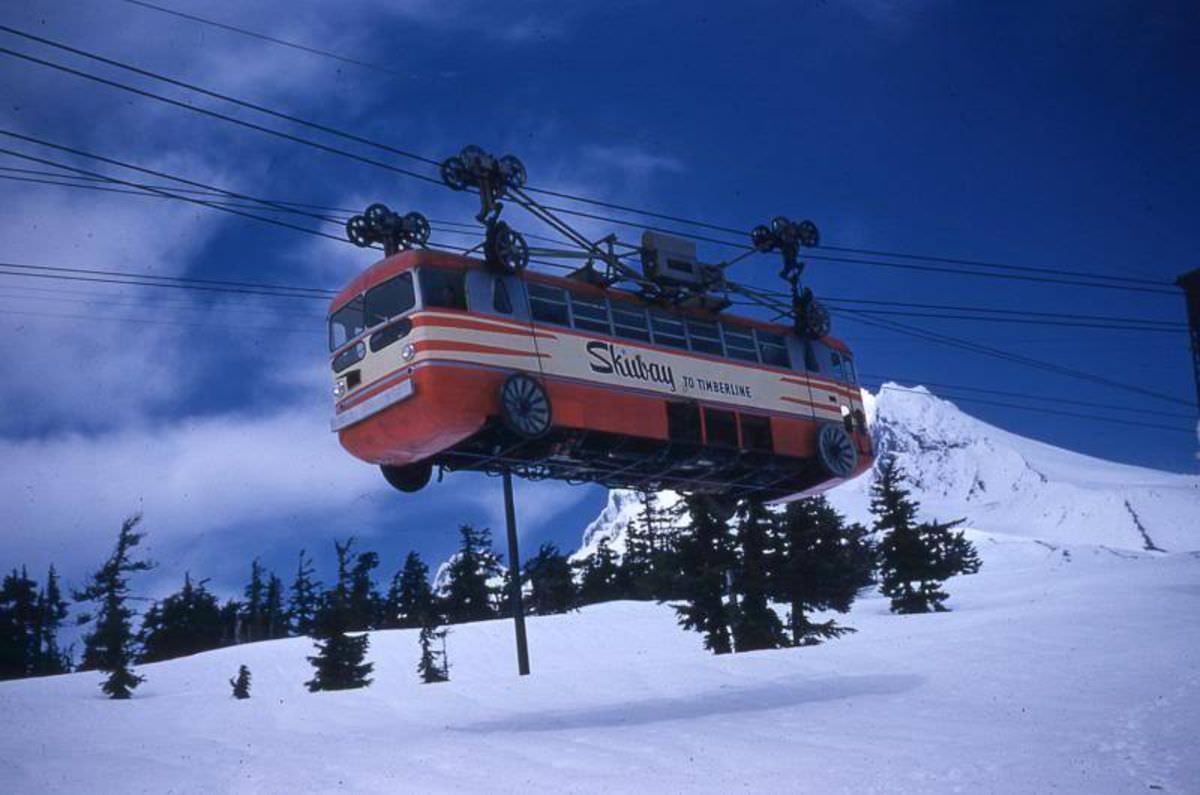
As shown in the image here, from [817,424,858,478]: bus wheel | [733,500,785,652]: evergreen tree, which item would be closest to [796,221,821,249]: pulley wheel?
[817,424,858,478]: bus wheel

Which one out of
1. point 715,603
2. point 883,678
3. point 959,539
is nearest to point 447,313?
point 883,678

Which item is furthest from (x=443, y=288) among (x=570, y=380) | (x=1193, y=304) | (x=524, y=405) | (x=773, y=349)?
(x=1193, y=304)

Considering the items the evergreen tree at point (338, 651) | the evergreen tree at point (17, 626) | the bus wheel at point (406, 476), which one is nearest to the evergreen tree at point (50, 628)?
the evergreen tree at point (17, 626)

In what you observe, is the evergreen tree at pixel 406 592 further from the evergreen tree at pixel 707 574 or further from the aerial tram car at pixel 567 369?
the aerial tram car at pixel 567 369

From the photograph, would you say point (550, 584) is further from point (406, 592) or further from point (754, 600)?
point (754, 600)

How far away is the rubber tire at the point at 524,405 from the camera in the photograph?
51.7 ft

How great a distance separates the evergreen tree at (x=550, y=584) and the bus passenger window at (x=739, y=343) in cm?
6099

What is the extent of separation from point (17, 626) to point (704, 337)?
66.4 meters

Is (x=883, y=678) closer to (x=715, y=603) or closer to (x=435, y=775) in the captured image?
(x=435, y=775)

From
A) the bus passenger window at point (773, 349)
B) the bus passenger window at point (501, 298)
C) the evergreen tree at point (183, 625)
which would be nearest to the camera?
the bus passenger window at point (501, 298)

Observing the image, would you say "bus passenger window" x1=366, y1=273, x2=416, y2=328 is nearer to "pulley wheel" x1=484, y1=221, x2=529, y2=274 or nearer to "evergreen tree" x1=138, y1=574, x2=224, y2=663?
"pulley wheel" x1=484, y1=221, x2=529, y2=274

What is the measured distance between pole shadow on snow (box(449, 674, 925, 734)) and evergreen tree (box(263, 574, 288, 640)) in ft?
238

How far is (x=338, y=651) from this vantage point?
4944cm

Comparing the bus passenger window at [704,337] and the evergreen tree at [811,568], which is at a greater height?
the bus passenger window at [704,337]
